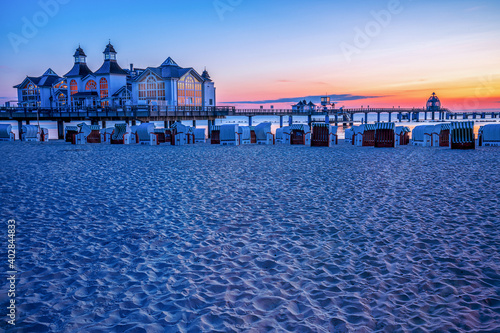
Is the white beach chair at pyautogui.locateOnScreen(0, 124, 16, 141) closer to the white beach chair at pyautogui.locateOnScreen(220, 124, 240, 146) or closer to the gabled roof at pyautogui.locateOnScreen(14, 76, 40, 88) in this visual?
the white beach chair at pyautogui.locateOnScreen(220, 124, 240, 146)

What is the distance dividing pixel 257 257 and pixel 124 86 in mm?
55911

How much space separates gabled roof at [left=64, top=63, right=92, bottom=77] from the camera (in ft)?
198

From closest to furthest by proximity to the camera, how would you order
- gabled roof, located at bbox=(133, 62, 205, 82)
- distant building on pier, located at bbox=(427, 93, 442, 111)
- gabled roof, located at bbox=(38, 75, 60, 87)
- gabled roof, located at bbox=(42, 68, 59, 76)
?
gabled roof, located at bbox=(133, 62, 205, 82) < gabled roof, located at bbox=(38, 75, 60, 87) < gabled roof, located at bbox=(42, 68, 59, 76) < distant building on pier, located at bbox=(427, 93, 442, 111)

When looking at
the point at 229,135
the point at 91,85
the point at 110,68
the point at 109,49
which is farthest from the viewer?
the point at 91,85

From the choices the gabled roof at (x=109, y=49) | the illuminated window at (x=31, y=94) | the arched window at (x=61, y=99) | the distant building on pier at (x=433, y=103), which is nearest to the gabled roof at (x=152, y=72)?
the gabled roof at (x=109, y=49)

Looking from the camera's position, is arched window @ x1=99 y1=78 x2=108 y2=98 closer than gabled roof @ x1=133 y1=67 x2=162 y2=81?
No

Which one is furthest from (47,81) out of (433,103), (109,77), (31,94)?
(433,103)

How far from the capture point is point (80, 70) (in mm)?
60719

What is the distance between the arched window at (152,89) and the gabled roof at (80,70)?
1224cm

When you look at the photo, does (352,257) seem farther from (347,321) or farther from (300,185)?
(300,185)

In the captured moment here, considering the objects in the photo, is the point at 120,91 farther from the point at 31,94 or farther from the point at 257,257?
the point at 257,257

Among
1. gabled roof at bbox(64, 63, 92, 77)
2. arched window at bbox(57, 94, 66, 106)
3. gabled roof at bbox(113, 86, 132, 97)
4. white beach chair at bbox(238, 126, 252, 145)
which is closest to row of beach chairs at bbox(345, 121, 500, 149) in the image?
white beach chair at bbox(238, 126, 252, 145)

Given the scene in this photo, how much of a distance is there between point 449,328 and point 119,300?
3.23m

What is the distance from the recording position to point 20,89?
6712 cm
